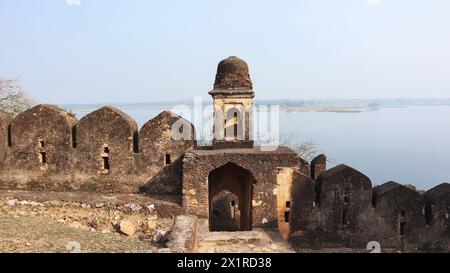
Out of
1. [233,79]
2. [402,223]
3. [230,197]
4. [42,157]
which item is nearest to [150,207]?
[42,157]

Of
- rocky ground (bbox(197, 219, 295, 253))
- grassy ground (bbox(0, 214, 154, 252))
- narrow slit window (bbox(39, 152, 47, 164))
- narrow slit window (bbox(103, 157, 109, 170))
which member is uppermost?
narrow slit window (bbox(39, 152, 47, 164))

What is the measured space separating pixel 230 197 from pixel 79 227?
7.27 metres

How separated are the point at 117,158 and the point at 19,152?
2886mm

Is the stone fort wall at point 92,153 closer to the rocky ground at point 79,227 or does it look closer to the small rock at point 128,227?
the rocky ground at point 79,227

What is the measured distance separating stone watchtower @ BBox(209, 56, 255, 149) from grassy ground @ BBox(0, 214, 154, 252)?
4.25 meters

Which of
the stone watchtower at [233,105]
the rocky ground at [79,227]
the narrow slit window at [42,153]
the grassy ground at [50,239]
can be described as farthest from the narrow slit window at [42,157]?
the stone watchtower at [233,105]

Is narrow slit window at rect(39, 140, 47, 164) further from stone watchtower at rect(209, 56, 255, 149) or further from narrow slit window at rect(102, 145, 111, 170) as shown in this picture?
stone watchtower at rect(209, 56, 255, 149)

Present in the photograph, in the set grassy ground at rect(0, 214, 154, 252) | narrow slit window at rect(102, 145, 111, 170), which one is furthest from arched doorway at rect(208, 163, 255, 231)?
grassy ground at rect(0, 214, 154, 252)

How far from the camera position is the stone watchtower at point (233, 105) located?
38.8 feet

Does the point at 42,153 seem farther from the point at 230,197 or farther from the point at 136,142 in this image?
the point at 230,197

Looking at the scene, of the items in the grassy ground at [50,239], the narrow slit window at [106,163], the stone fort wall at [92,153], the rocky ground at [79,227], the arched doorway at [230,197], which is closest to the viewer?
the grassy ground at [50,239]

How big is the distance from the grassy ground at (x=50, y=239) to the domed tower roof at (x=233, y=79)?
197 inches

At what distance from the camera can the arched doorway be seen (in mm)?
12453
